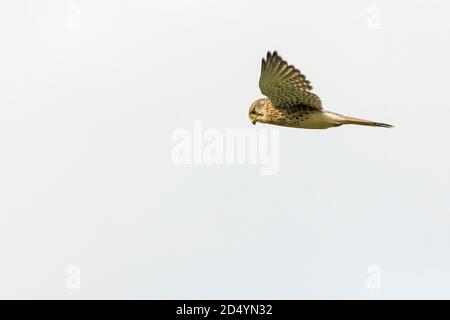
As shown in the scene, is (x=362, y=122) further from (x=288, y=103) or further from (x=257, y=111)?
(x=257, y=111)

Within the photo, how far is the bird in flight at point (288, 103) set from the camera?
905 centimetres

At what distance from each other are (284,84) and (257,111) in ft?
2.53

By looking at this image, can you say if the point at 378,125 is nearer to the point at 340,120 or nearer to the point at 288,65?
the point at 340,120

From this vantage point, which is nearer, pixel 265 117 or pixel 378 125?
pixel 378 125

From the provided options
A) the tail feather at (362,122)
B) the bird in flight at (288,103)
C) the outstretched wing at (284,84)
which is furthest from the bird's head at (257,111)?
the tail feather at (362,122)

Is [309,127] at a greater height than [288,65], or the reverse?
[288,65]

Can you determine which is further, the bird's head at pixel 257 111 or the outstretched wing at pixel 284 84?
the bird's head at pixel 257 111

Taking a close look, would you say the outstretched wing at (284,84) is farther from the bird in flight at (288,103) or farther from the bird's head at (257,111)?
the bird's head at (257,111)

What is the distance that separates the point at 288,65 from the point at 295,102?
603 mm

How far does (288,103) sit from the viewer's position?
375 inches

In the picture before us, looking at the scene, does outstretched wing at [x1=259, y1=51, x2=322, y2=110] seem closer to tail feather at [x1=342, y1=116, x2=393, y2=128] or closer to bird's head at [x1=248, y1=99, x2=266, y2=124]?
bird's head at [x1=248, y1=99, x2=266, y2=124]

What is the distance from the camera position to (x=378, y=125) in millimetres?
8938
